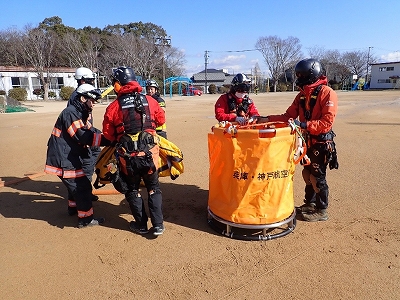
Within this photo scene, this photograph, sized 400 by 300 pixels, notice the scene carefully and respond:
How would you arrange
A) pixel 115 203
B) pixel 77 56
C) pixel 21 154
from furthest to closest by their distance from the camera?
pixel 77 56
pixel 21 154
pixel 115 203

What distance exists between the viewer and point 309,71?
3.84 metres

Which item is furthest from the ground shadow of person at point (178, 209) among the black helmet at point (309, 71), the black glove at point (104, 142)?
the black helmet at point (309, 71)

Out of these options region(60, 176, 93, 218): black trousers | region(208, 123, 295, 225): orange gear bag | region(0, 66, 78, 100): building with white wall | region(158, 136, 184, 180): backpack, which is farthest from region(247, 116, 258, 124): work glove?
region(0, 66, 78, 100): building with white wall

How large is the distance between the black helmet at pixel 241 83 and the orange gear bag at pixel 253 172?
106 cm

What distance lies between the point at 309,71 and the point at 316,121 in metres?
0.67

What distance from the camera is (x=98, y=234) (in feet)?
12.6

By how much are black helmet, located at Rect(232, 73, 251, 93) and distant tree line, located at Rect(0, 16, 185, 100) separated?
107 feet

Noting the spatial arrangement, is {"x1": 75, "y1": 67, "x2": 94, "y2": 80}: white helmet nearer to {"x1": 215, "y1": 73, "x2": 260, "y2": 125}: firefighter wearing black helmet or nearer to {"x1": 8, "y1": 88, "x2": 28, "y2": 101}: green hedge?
{"x1": 215, "y1": 73, "x2": 260, "y2": 125}: firefighter wearing black helmet

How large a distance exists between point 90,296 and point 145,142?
1642 mm

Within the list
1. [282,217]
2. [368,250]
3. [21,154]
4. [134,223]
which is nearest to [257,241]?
[282,217]

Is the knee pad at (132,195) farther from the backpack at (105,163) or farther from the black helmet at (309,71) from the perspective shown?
the black helmet at (309,71)

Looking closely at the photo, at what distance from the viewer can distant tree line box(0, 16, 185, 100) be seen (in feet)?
115

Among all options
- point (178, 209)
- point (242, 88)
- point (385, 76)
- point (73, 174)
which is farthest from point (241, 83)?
point (385, 76)

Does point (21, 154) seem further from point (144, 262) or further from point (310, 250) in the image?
point (310, 250)
